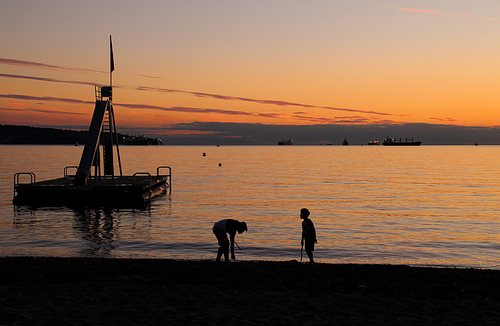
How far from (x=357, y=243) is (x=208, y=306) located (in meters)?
13.0

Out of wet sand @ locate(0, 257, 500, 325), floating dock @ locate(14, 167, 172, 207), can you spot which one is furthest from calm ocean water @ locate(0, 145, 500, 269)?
wet sand @ locate(0, 257, 500, 325)

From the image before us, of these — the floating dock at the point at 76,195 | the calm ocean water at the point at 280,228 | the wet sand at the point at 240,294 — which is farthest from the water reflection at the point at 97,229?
the wet sand at the point at 240,294

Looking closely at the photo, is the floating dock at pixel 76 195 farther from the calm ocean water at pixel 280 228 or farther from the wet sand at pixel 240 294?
the wet sand at pixel 240 294

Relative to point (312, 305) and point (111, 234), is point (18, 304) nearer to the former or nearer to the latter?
point (312, 305)

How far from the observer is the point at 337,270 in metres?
13.5

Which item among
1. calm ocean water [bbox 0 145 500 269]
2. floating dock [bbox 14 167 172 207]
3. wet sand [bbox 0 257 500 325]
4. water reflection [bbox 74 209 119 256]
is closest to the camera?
wet sand [bbox 0 257 500 325]

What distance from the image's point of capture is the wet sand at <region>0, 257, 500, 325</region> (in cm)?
883

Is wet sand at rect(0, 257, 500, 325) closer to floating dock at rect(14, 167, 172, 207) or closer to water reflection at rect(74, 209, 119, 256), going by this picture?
water reflection at rect(74, 209, 119, 256)

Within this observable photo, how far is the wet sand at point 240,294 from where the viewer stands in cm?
883

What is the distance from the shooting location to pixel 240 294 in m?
10.6

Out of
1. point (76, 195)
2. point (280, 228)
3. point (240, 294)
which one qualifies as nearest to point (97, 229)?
point (280, 228)

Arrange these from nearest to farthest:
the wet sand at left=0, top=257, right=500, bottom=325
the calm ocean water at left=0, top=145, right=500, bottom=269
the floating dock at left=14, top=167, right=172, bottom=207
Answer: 1. the wet sand at left=0, top=257, right=500, bottom=325
2. the calm ocean water at left=0, top=145, right=500, bottom=269
3. the floating dock at left=14, top=167, right=172, bottom=207

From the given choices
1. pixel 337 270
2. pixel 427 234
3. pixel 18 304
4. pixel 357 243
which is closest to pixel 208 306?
pixel 18 304

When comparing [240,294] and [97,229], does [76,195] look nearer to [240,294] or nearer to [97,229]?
[97,229]
